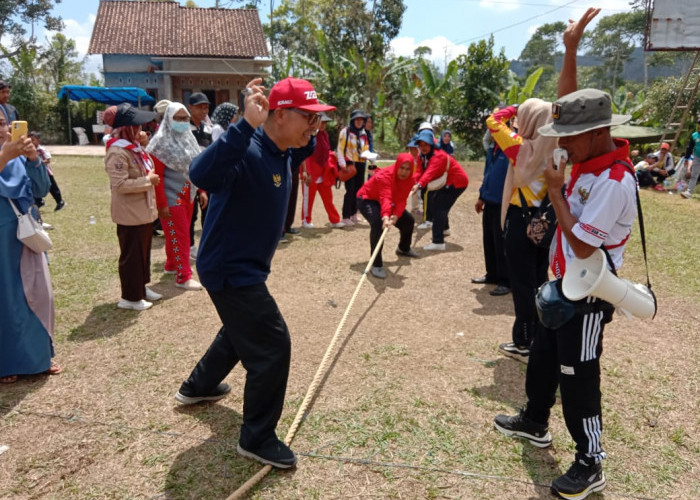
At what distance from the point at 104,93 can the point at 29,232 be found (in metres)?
23.8

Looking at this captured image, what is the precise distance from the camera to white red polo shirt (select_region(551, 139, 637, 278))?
246 centimetres

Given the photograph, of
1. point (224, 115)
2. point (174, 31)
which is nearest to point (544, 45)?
point (174, 31)

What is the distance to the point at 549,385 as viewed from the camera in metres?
3.17

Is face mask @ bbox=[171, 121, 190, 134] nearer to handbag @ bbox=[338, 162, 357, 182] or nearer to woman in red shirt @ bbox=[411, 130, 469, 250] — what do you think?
woman in red shirt @ bbox=[411, 130, 469, 250]

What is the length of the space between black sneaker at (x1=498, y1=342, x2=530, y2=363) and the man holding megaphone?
1.50m

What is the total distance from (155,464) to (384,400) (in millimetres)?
1614

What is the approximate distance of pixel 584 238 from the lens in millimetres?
2479

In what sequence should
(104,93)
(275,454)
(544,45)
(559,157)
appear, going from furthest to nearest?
(544,45) → (104,93) → (275,454) → (559,157)

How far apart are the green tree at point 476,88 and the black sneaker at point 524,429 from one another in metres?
19.1

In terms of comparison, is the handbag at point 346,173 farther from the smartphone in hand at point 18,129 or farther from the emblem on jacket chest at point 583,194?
the emblem on jacket chest at point 583,194

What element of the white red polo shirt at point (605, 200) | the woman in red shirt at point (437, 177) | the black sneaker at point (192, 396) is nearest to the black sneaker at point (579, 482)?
the white red polo shirt at point (605, 200)

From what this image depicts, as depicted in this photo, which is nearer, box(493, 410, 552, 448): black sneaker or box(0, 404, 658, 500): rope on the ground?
box(0, 404, 658, 500): rope on the ground

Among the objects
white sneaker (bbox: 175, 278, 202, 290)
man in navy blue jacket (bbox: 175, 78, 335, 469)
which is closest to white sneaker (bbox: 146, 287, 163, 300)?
white sneaker (bbox: 175, 278, 202, 290)

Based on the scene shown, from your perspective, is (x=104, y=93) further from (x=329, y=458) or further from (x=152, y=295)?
(x=329, y=458)
